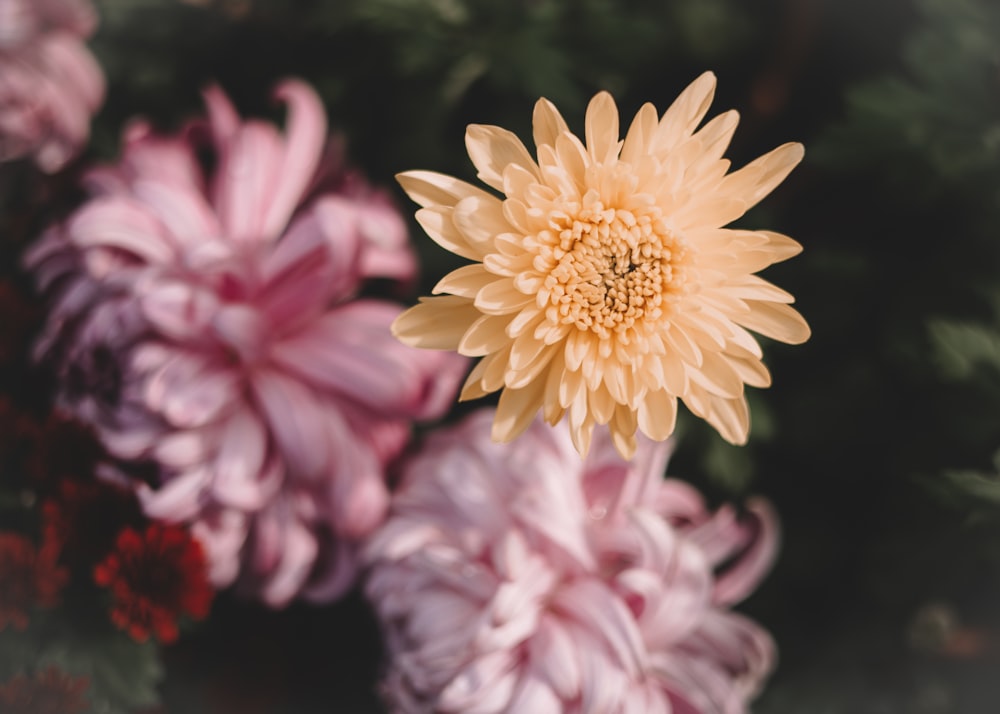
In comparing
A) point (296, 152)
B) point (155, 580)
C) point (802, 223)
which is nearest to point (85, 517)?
point (155, 580)

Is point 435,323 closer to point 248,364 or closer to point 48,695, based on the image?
point 248,364

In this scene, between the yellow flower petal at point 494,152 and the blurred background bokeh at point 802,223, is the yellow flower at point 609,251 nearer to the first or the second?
the yellow flower petal at point 494,152

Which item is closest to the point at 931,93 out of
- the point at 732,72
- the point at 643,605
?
the point at 732,72

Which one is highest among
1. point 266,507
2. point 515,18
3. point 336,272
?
point 515,18

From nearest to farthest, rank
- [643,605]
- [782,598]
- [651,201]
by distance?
[651,201], [643,605], [782,598]

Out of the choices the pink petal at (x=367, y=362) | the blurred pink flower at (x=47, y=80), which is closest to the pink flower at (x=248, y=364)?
the pink petal at (x=367, y=362)

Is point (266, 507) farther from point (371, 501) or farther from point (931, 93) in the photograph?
point (931, 93)
